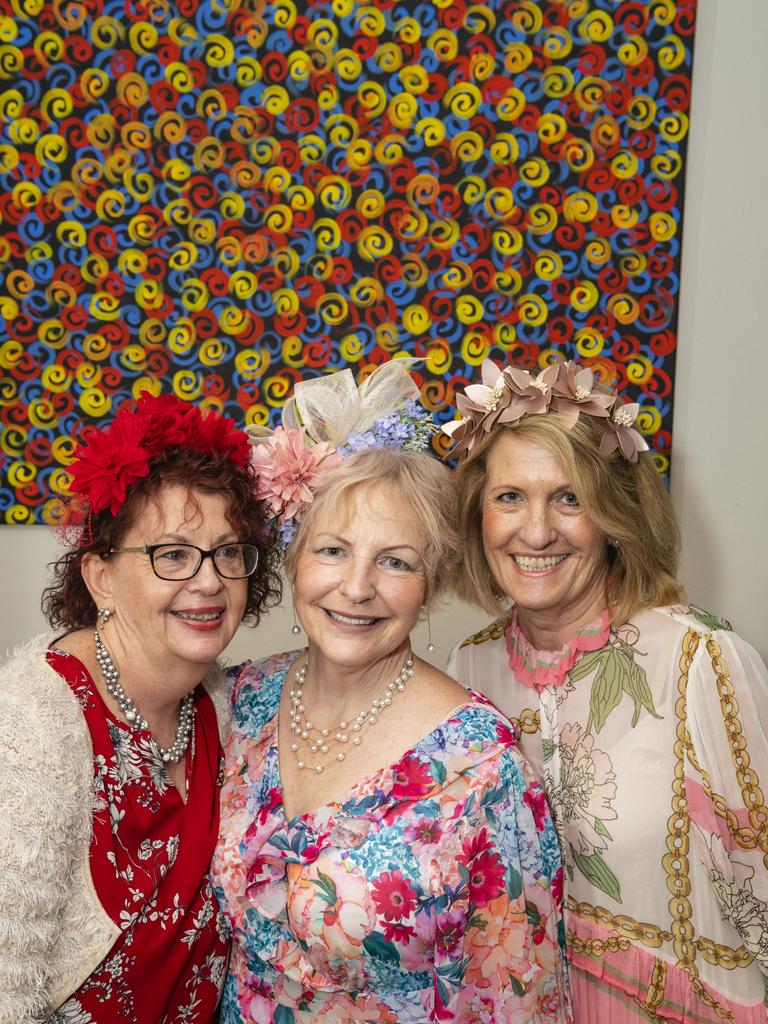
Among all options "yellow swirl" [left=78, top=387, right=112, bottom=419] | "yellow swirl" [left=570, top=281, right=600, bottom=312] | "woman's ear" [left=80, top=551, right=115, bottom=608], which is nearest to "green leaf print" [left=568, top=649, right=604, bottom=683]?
"woman's ear" [left=80, top=551, right=115, bottom=608]

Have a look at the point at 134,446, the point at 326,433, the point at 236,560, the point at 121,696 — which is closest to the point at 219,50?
the point at 326,433

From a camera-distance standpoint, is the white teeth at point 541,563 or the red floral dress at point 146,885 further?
the white teeth at point 541,563

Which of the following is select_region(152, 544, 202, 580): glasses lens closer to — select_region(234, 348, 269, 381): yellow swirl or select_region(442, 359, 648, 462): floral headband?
select_region(442, 359, 648, 462): floral headband

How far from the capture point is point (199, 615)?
1597 millimetres

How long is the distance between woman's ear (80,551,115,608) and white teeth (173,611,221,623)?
0.14 meters

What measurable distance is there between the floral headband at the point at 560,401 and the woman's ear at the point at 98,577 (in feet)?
2.79

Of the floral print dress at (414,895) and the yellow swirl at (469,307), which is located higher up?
the yellow swirl at (469,307)

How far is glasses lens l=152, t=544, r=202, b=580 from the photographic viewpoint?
5.11 feet

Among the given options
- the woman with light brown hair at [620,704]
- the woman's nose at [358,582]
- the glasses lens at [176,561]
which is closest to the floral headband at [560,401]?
the woman with light brown hair at [620,704]

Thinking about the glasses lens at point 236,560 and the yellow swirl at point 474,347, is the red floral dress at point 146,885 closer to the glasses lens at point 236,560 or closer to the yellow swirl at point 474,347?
the glasses lens at point 236,560

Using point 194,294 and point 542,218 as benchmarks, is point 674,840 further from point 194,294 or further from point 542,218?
point 194,294

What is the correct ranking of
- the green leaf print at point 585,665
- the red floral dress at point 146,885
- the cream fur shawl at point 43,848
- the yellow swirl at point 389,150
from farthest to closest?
the yellow swirl at point 389,150 < the green leaf print at point 585,665 < the red floral dress at point 146,885 < the cream fur shawl at point 43,848

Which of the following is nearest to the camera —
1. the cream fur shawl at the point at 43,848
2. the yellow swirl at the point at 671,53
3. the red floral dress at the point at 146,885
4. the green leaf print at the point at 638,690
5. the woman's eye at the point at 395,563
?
the cream fur shawl at the point at 43,848

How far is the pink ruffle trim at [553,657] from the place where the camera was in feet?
6.19
